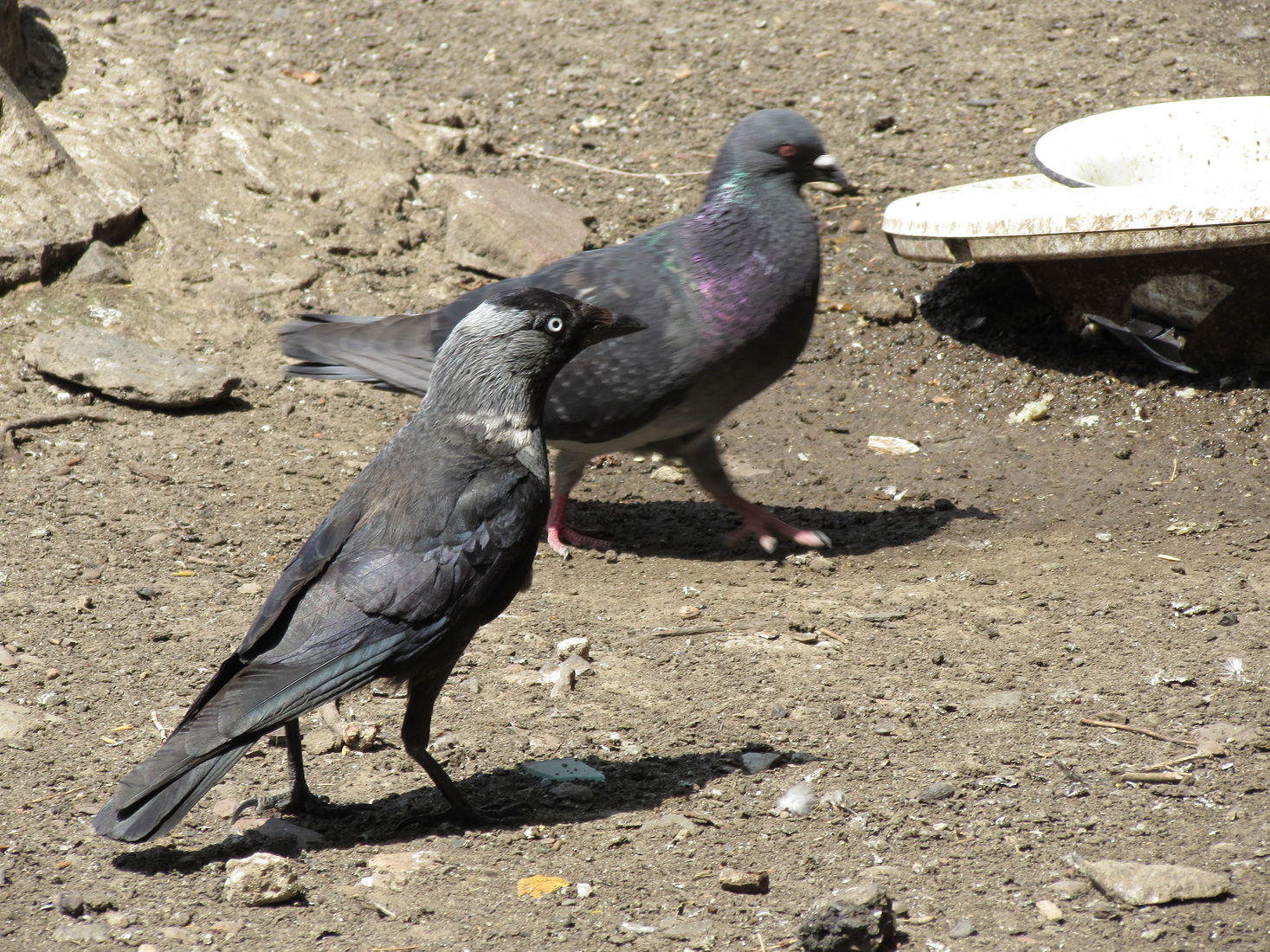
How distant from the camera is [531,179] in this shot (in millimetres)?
8055

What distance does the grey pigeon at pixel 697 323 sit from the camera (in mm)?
5059

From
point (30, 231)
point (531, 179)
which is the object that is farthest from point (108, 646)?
point (531, 179)

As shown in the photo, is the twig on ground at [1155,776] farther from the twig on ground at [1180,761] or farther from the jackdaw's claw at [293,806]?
the jackdaw's claw at [293,806]

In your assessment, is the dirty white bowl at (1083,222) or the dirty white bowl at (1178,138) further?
the dirty white bowl at (1178,138)

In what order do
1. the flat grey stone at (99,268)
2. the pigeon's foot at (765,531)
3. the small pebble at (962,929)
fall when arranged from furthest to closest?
the flat grey stone at (99,268) < the pigeon's foot at (765,531) < the small pebble at (962,929)

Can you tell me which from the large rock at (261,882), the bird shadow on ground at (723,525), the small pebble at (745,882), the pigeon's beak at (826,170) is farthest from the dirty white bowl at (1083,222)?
the large rock at (261,882)

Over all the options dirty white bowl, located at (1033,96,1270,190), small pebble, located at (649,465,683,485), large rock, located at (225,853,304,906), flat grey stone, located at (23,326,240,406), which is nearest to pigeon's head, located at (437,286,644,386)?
large rock, located at (225,853,304,906)

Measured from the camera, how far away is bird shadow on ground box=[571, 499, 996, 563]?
547 cm

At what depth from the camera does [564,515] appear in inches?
220

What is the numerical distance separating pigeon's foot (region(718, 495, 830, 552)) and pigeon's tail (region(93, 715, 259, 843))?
9.01 feet

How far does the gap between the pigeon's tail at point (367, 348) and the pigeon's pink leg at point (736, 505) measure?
114 centimetres

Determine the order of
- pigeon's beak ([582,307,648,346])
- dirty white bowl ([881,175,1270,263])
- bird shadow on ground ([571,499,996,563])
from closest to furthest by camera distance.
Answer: pigeon's beak ([582,307,648,346]) < bird shadow on ground ([571,499,996,563]) < dirty white bowl ([881,175,1270,263])

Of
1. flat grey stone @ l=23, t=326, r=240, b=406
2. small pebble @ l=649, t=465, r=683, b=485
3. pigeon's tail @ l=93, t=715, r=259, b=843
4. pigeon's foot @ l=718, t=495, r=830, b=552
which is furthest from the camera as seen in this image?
small pebble @ l=649, t=465, r=683, b=485

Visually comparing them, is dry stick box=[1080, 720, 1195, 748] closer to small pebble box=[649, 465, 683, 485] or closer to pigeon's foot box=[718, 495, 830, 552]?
pigeon's foot box=[718, 495, 830, 552]
